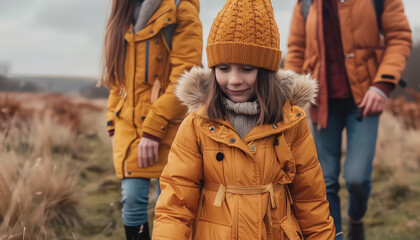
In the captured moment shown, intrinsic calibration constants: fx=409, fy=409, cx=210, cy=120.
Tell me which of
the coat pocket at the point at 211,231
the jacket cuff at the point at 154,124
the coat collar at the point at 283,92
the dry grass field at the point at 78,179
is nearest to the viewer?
the coat pocket at the point at 211,231

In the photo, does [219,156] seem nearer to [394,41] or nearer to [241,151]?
[241,151]

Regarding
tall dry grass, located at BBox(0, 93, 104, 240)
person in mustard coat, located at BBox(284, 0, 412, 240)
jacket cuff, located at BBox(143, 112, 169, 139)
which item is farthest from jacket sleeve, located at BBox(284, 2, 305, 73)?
tall dry grass, located at BBox(0, 93, 104, 240)

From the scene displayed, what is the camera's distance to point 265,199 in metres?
1.74

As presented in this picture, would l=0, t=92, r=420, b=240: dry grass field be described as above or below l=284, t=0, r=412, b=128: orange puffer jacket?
below

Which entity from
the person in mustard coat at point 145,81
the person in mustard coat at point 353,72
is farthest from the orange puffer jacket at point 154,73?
the person in mustard coat at point 353,72

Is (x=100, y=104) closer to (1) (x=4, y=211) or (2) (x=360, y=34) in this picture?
(1) (x=4, y=211)

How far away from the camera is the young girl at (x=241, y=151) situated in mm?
1721

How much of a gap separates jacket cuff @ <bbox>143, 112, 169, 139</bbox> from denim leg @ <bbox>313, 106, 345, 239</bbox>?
1.17m

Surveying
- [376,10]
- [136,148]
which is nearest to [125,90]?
[136,148]

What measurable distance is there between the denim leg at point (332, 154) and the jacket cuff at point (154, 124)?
1.17 metres

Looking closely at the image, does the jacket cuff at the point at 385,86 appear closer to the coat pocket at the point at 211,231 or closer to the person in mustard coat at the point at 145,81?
the person in mustard coat at the point at 145,81

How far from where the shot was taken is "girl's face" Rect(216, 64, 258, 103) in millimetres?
1774

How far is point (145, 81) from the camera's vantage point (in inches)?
93.7

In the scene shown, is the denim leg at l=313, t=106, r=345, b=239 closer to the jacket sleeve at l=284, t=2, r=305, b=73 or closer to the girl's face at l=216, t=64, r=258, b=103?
the jacket sleeve at l=284, t=2, r=305, b=73
